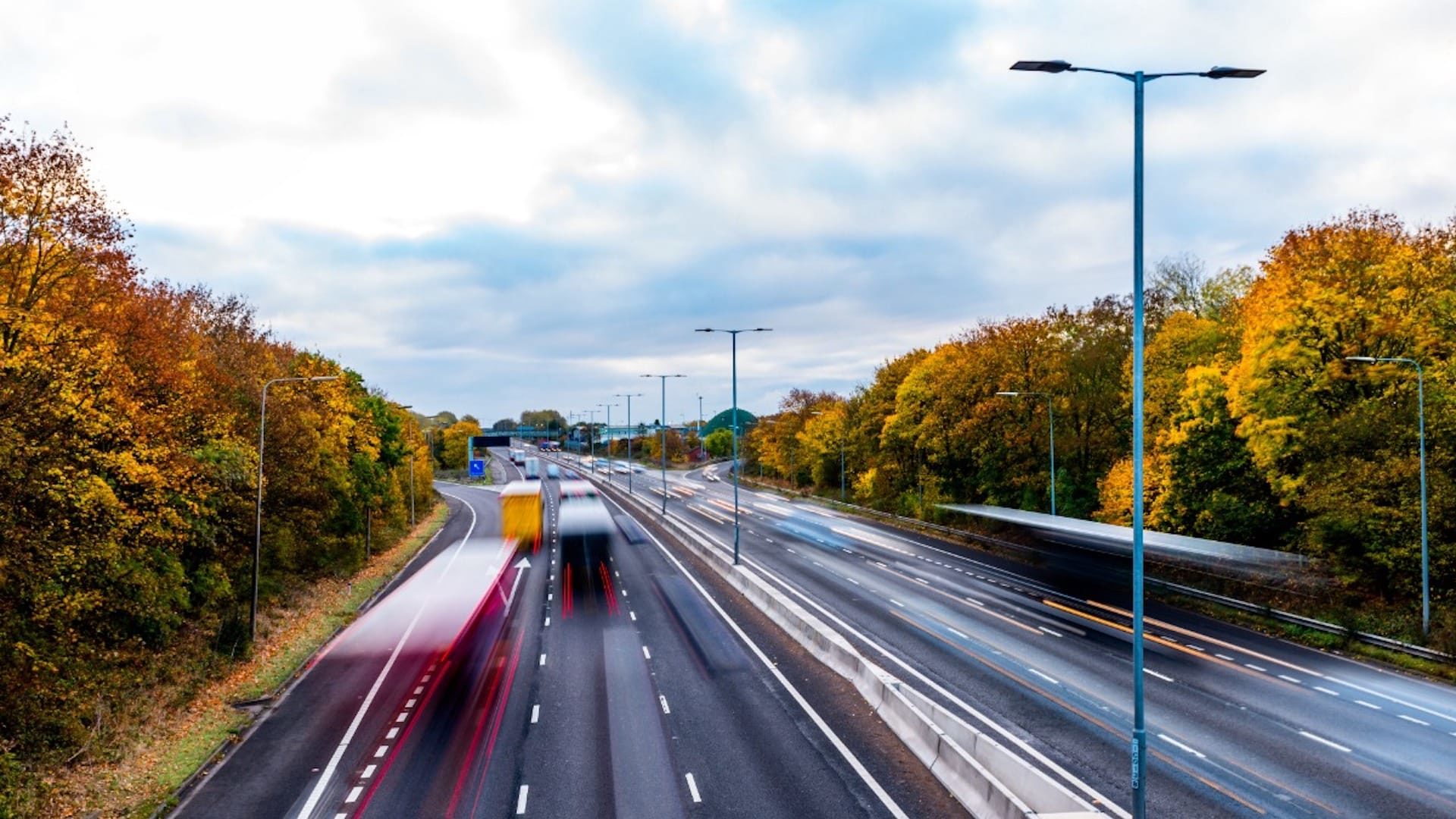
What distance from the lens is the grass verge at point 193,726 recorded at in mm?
17594

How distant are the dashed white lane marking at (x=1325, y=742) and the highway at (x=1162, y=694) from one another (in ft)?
0.24

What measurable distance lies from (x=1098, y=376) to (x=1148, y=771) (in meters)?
46.1

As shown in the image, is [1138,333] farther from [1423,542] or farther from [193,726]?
[193,726]

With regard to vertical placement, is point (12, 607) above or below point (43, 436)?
below

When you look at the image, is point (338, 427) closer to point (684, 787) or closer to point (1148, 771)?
point (684, 787)

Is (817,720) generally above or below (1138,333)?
below

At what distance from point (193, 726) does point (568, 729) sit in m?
10.2

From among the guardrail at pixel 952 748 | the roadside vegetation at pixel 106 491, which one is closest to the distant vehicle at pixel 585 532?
the roadside vegetation at pixel 106 491

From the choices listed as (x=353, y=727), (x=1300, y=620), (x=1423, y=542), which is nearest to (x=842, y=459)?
(x=1300, y=620)

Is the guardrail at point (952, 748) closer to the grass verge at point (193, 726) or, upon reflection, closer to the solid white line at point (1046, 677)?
the solid white line at point (1046, 677)

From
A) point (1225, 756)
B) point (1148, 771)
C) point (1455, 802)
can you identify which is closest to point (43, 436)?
point (1148, 771)

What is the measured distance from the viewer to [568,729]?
2158 cm

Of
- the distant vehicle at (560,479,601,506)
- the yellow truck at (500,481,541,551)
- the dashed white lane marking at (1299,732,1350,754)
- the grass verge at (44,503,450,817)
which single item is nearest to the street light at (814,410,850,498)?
the distant vehicle at (560,479,601,506)

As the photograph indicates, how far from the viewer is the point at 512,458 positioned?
7131 inches
